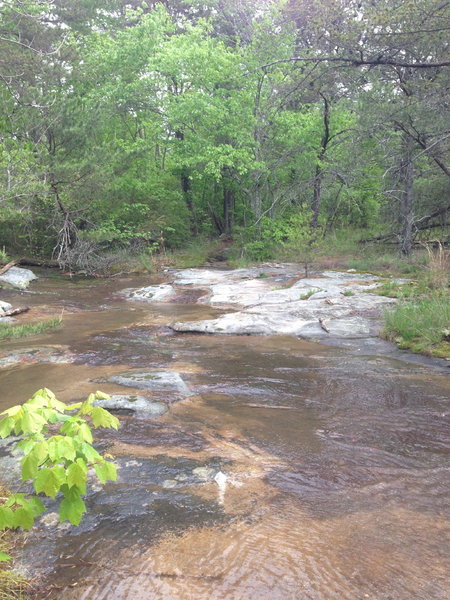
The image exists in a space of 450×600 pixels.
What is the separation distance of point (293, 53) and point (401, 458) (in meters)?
19.3

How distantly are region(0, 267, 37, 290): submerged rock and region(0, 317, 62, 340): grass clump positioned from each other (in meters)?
5.82

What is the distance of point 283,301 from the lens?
10.6 metres

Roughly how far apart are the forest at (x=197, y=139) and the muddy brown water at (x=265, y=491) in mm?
6722

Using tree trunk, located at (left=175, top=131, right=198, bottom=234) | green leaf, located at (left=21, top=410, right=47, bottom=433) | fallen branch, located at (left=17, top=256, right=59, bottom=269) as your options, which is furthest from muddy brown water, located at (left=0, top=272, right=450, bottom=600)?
tree trunk, located at (left=175, top=131, right=198, bottom=234)

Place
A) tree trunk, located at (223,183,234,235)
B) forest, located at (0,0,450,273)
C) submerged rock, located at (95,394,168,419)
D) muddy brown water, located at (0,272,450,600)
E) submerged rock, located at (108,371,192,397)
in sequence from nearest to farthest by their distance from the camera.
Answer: muddy brown water, located at (0,272,450,600) → submerged rock, located at (95,394,168,419) → submerged rock, located at (108,371,192,397) → forest, located at (0,0,450,273) → tree trunk, located at (223,183,234,235)

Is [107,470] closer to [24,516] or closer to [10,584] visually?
[24,516]

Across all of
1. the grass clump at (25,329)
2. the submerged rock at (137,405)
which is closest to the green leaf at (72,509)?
the submerged rock at (137,405)

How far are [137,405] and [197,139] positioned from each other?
1722 cm

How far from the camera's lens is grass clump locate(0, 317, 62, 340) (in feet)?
27.0

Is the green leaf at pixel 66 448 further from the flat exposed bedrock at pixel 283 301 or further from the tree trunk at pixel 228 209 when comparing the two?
the tree trunk at pixel 228 209

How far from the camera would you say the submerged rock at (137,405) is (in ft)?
14.7

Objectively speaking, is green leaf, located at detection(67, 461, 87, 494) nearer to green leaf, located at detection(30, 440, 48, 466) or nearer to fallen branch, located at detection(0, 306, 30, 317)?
green leaf, located at detection(30, 440, 48, 466)

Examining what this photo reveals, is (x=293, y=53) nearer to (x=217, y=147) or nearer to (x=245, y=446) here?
(x=217, y=147)

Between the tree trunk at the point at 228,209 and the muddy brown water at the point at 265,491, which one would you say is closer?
the muddy brown water at the point at 265,491
